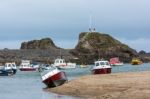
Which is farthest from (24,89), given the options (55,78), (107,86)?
(107,86)

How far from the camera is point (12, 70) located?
117 meters

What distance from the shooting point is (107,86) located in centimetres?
4950

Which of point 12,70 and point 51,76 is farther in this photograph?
point 12,70

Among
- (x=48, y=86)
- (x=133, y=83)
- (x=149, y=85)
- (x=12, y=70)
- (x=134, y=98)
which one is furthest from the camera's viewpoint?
(x=12, y=70)

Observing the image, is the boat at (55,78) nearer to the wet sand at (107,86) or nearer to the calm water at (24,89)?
the calm water at (24,89)

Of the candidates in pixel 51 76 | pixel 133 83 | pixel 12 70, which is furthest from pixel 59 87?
pixel 12 70

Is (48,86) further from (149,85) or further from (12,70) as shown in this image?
(12,70)

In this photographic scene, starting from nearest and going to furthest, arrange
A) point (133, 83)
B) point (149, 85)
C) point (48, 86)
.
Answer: point (149, 85) < point (133, 83) < point (48, 86)

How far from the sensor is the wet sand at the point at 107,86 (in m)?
40.6

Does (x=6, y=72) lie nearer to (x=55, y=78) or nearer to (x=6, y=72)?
(x=6, y=72)

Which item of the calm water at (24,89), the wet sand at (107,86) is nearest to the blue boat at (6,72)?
the calm water at (24,89)

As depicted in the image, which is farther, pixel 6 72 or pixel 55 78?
pixel 6 72

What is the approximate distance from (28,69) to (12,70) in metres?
38.3

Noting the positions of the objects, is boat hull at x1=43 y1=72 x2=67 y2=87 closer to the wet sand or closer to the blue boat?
the wet sand
